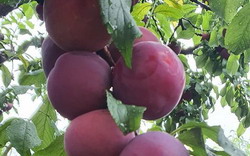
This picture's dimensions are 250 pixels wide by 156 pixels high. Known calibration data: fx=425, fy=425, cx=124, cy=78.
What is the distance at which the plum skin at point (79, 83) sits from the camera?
2.02 ft

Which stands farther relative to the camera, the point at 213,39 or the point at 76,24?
the point at 213,39

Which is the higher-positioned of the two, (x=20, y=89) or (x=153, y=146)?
(x=153, y=146)

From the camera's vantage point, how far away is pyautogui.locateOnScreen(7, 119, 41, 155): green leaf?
2.70ft

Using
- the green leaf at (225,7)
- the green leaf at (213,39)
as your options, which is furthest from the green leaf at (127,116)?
the green leaf at (213,39)

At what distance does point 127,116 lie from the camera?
54 centimetres

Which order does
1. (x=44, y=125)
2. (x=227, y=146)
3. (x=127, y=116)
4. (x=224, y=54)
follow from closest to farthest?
1. (x=127, y=116)
2. (x=227, y=146)
3. (x=44, y=125)
4. (x=224, y=54)

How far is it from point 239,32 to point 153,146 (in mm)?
450

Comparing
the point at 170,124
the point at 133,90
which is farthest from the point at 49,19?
the point at 170,124

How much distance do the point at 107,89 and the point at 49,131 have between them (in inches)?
18.4

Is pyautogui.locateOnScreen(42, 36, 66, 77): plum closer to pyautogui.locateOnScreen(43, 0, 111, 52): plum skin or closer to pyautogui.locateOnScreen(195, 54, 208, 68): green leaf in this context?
pyautogui.locateOnScreen(43, 0, 111, 52): plum skin

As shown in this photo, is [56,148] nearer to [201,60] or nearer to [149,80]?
[149,80]

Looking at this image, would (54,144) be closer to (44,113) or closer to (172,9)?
(44,113)

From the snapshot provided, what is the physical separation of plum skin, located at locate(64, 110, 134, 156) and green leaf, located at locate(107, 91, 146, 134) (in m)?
0.04

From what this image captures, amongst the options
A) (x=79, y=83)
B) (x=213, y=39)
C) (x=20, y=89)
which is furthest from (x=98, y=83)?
(x=213, y=39)
